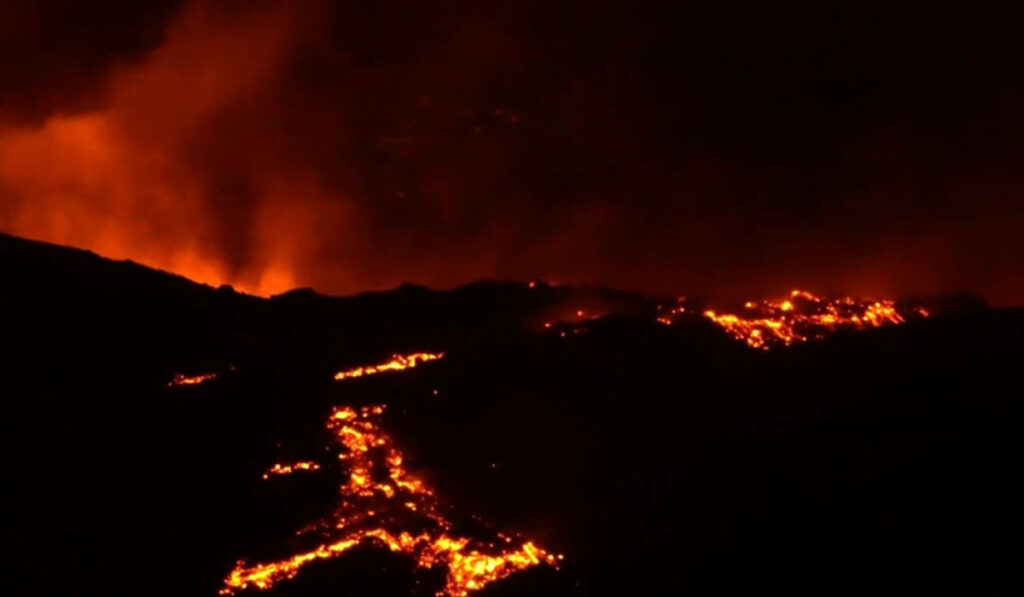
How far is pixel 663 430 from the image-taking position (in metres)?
7.46

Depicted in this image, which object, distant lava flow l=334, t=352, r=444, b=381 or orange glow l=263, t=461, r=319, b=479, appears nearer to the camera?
orange glow l=263, t=461, r=319, b=479

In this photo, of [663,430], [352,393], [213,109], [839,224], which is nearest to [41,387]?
[352,393]

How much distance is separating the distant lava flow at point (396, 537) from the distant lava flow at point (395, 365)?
0.72 m

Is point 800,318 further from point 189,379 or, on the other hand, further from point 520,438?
point 189,379

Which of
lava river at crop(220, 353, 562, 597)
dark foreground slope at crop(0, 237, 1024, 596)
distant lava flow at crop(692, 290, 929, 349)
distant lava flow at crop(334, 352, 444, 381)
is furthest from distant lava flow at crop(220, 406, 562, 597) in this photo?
distant lava flow at crop(692, 290, 929, 349)

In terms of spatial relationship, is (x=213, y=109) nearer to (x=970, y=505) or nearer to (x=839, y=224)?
(x=839, y=224)

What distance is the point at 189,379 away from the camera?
24.9 feet

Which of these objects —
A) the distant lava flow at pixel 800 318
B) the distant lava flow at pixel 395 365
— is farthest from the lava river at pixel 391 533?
the distant lava flow at pixel 800 318

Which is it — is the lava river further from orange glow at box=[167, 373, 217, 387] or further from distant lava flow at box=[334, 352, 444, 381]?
orange glow at box=[167, 373, 217, 387]

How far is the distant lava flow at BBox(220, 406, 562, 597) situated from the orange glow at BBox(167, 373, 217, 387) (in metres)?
1.02

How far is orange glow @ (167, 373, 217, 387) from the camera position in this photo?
755cm

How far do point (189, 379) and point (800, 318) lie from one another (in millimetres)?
4189

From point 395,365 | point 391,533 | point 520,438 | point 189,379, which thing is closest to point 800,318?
point 520,438

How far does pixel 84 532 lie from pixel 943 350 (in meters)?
5.35
